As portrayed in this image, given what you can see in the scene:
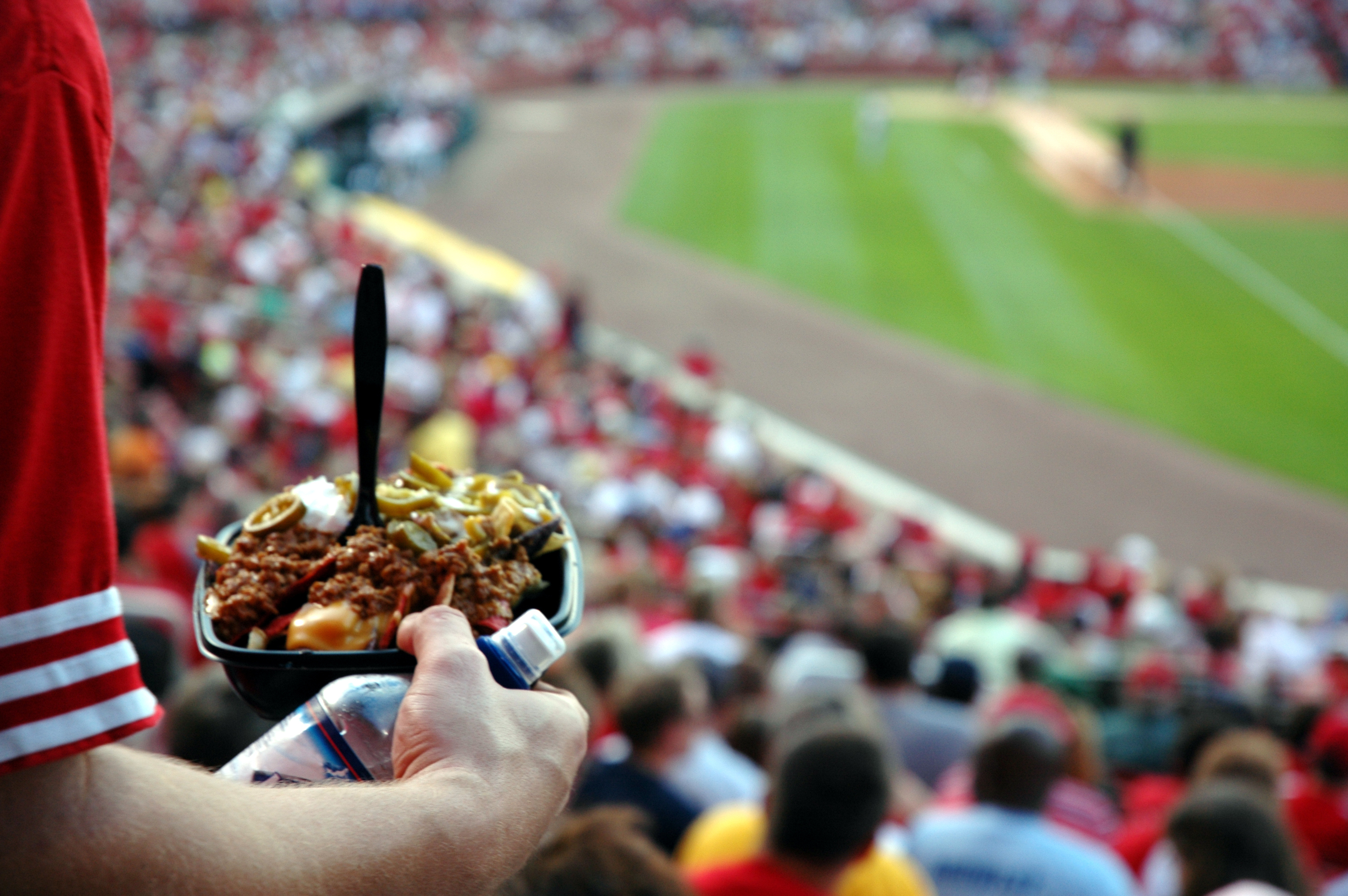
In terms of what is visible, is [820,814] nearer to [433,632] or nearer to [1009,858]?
[1009,858]

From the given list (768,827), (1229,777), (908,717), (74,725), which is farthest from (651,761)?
(74,725)

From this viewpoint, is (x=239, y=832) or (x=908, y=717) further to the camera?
(x=908, y=717)

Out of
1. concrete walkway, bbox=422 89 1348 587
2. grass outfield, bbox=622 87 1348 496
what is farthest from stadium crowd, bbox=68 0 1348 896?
grass outfield, bbox=622 87 1348 496

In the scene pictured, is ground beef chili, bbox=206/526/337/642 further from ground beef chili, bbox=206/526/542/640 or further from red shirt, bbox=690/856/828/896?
red shirt, bbox=690/856/828/896

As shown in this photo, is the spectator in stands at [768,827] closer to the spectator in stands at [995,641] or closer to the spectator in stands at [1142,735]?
the spectator in stands at [995,641]

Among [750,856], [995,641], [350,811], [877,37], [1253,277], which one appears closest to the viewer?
[350,811]

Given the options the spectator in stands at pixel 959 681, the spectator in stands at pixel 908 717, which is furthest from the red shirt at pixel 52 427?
the spectator in stands at pixel 959 681

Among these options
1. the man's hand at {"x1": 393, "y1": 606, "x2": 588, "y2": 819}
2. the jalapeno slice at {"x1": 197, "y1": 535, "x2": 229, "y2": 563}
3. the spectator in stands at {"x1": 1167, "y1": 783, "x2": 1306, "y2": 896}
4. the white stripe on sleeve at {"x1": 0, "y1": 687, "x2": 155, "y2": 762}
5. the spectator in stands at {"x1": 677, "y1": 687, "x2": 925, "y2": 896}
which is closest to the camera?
the white stripe on sleeve at {"x1": 0, "y1": 687, "x2": 155, "y2": 762}
